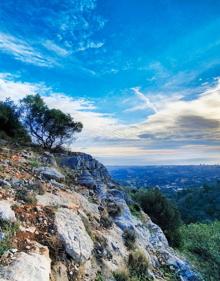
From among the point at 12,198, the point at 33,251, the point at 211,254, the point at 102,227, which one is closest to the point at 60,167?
the point at 102,227

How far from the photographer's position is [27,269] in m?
7.88

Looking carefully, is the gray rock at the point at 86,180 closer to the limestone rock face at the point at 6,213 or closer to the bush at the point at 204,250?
the limestone rock face at the point at 6,213

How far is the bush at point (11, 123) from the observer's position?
85.0 feet

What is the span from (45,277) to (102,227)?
22.5ft

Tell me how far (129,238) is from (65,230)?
17.3 ft

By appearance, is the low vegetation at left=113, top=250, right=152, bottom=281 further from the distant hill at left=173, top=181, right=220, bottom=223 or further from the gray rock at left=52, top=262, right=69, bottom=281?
the distant hill at left=173, top=181, right=220, bottom=223

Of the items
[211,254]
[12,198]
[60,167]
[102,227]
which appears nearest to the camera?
[12,198]

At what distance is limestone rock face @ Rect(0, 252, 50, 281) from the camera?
24.5 feet

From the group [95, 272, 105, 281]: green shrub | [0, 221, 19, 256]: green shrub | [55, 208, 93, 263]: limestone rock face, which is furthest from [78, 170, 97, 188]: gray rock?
[0, 221, 19, 256]: green shrub

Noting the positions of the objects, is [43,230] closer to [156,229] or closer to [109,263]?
[109,263]

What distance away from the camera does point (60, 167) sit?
20438mm

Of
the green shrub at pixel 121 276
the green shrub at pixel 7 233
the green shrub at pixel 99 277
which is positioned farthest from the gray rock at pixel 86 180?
the green shrub at pixel 7 233

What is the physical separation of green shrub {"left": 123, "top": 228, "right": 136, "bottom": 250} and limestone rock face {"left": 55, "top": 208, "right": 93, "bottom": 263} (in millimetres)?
3239

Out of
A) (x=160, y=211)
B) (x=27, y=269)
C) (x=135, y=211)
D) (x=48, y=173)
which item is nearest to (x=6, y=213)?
(x=27, y=269)
